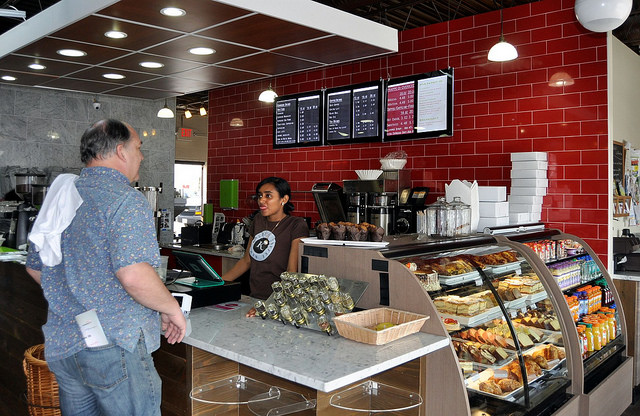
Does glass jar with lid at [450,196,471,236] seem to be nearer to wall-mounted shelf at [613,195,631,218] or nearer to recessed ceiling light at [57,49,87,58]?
wall-mounted shelf at [613,195,631,218]

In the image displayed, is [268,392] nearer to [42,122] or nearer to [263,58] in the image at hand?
[263,58]

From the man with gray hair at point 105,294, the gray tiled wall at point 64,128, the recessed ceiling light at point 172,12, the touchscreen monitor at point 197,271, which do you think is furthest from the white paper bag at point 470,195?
the gray tiled wall at point 64,128

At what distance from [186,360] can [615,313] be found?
11.2ft

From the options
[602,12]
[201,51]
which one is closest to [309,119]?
[201,51]

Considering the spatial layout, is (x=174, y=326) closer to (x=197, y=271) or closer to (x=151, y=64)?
(x=197, y=271)

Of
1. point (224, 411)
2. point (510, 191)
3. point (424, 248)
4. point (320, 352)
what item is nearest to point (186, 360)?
point (224, 411)

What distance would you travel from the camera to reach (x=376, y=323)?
2584 mm

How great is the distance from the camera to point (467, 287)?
295 cm

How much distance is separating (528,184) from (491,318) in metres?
2.11

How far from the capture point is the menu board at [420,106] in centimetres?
546

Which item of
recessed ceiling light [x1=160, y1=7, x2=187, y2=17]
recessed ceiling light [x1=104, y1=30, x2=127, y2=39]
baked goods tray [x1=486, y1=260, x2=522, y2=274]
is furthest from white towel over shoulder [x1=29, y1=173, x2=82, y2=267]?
recessed ceiling light [x1=104, y1=30, x2=127, y2=39]

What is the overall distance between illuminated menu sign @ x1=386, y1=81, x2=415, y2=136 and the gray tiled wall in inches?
140

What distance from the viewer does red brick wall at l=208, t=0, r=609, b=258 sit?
4.66m

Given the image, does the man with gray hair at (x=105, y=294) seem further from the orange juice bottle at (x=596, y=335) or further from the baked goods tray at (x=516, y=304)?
the orange juice bottle at (x=596, y=335)
